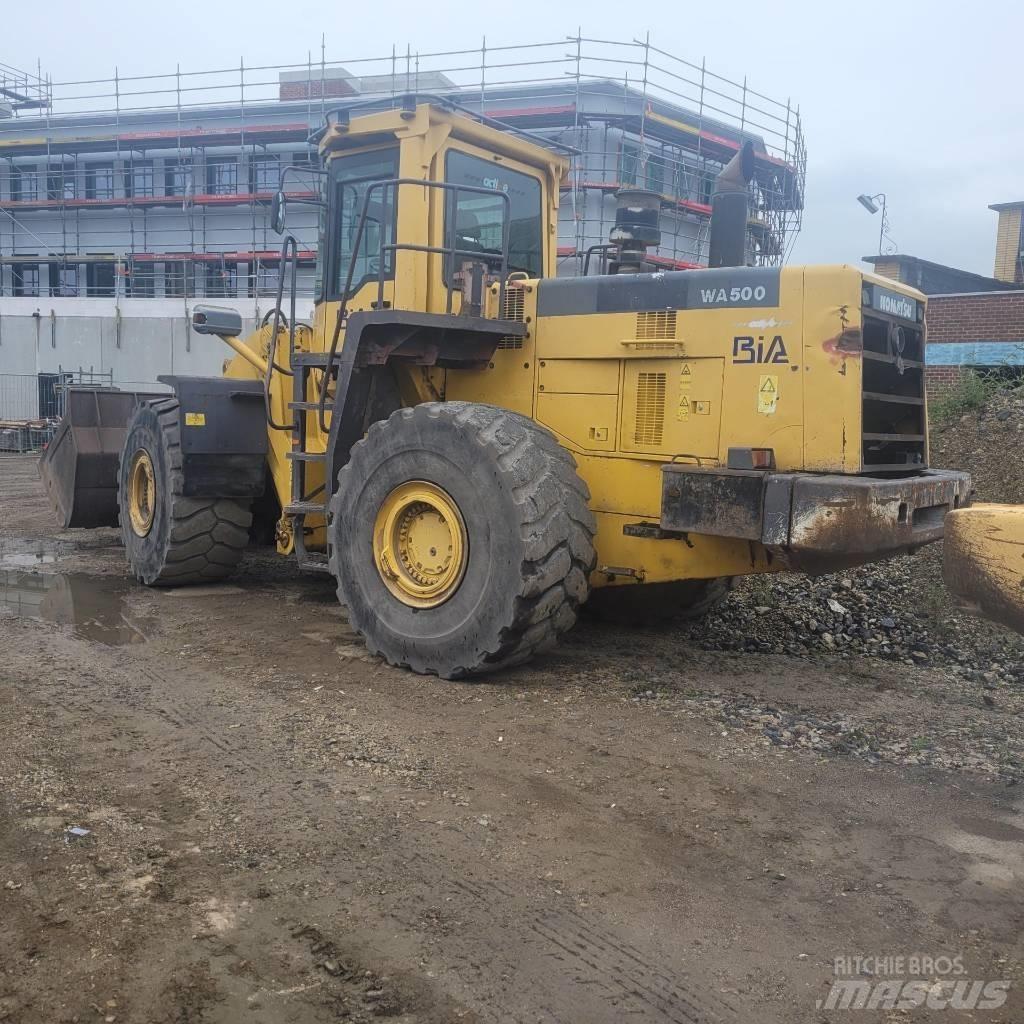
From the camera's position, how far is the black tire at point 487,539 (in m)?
5.52

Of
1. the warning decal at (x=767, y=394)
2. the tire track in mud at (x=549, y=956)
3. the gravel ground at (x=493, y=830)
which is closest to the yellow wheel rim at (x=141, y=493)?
the gravel ground at (x=493, y=830)

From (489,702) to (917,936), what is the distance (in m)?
2.65

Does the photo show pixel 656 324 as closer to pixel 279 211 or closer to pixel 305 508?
pixel 305 508

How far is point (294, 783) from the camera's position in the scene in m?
4.28

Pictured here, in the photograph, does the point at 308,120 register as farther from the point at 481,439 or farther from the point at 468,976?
the point at 468,976

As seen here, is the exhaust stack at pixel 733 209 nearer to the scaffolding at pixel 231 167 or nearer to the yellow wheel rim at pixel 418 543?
the yellow wheel rim at pixel 418 543

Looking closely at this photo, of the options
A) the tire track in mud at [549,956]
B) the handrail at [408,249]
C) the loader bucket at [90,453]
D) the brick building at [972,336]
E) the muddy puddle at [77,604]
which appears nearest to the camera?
the tire track in mud at [549,956]

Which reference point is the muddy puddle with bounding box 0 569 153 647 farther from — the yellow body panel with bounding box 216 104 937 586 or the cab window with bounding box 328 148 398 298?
the cab window with bounding box 328 148 398 298

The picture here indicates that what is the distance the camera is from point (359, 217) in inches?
287

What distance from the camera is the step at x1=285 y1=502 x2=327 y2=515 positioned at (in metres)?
7.20

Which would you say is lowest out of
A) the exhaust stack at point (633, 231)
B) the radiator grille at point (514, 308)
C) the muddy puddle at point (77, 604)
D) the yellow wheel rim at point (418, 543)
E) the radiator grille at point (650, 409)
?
the muddy puddle at point (77, 604)

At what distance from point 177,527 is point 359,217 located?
2.75 metres

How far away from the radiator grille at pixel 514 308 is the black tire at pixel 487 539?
2.73 ft

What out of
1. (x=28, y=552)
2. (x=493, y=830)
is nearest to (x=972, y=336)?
(x=28, y=552)
